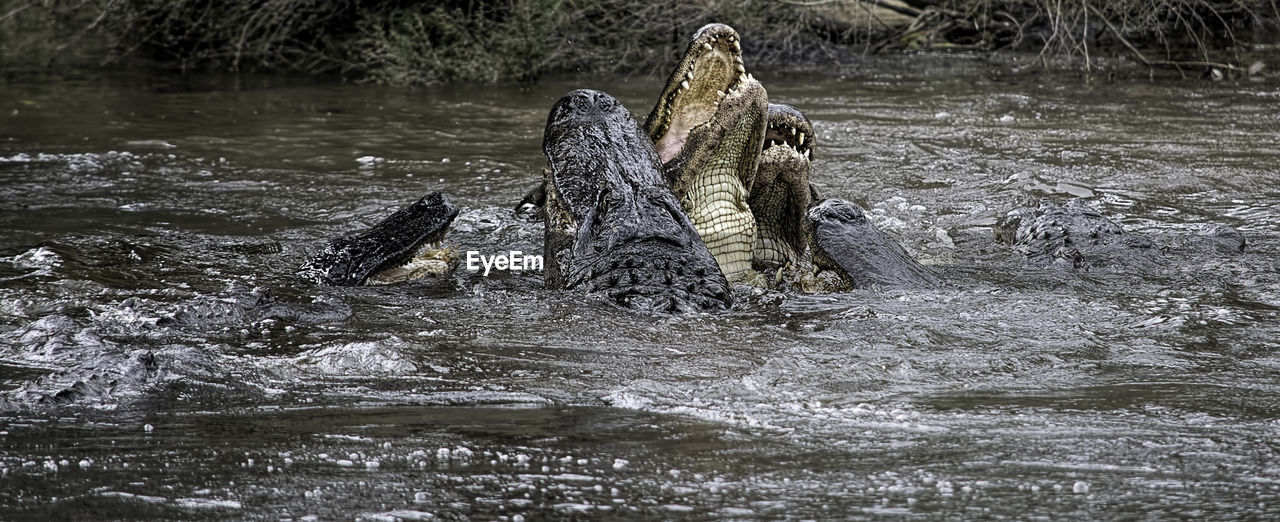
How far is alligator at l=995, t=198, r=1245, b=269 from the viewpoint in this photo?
5672 mm

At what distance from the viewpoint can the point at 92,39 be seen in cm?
1712

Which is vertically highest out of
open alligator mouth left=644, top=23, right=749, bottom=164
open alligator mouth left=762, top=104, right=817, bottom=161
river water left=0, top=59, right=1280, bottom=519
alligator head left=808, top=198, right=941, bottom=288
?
open alligator mouth left=644, top=23, right=749, bottom=164

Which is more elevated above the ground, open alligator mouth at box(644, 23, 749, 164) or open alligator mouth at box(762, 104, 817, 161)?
open alligator mouth at box(644, 23, 749, 164)

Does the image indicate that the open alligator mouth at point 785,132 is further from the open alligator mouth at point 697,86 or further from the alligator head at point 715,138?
the open alligator mouth at point 697,86

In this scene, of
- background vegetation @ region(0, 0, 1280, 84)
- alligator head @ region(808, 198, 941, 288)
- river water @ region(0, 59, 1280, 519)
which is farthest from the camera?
background vegetation @ region(0, 0, 1280, 84)

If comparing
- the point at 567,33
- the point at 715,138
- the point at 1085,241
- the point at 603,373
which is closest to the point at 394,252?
the point at 715,138

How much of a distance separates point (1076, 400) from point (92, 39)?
16.6 metres

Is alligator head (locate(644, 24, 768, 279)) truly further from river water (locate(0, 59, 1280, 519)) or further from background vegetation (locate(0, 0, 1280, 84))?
background vegetation (locate(0, 0, 1280, 84))

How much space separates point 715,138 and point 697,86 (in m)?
0.31

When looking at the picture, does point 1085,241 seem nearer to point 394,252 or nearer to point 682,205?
point 682,205

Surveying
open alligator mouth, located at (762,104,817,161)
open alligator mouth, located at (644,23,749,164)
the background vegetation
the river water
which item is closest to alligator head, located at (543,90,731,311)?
the river water

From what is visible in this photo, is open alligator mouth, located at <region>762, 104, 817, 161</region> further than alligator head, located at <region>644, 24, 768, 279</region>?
Yes

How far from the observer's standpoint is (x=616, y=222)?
4.77 metres

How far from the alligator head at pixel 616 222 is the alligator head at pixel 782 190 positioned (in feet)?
2.58
